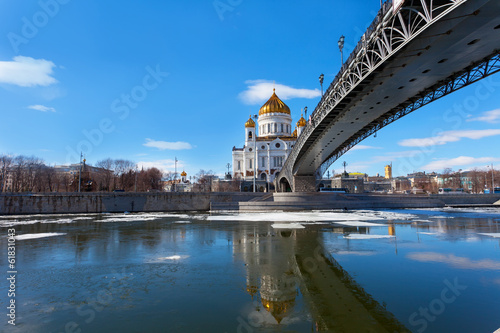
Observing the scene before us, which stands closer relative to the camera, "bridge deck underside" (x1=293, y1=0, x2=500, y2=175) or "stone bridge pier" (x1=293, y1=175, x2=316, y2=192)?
"bridge deck underside" (x1=293, y1=0, x2=500, y2=175)

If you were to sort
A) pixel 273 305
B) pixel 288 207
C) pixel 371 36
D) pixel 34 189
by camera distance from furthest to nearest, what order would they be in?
pixel 34 189 → pixel 288 207 → pixel 371 36 → pixel 273 305

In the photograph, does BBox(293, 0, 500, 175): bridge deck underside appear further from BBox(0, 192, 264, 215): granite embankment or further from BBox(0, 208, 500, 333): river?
BBox(0, 192, 264, 215): granite embankment

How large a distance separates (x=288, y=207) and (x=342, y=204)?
22.6 ft

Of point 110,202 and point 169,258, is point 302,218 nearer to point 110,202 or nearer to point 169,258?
point 169,258

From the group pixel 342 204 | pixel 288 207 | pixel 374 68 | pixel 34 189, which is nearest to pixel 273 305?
pixel 374 68

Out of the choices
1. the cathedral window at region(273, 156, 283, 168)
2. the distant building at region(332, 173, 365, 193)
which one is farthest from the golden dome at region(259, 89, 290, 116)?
the distant building at region(332, 173, 365, 193)

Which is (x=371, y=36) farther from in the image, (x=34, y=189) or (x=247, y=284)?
(x=34, y=189)

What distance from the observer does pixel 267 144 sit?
74.6 metres

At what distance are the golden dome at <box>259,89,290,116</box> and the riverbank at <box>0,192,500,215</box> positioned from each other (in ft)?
124

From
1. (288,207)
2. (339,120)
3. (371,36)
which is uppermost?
(371,36)

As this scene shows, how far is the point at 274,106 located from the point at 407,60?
207ft

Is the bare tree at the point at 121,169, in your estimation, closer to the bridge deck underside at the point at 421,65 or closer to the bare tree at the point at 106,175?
the bare tree at the point at 106,175

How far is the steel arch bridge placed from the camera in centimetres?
1018

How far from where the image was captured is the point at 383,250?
36.3 ft
